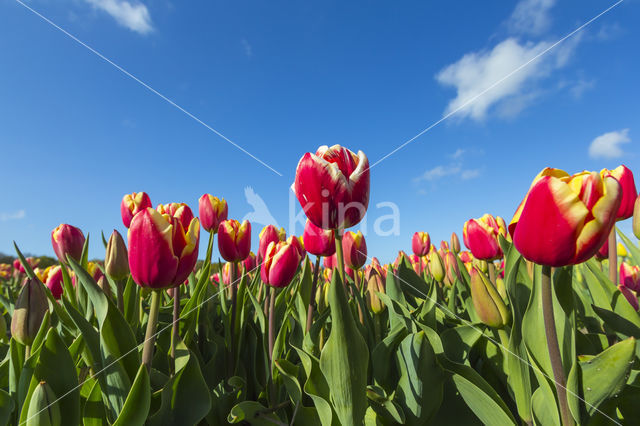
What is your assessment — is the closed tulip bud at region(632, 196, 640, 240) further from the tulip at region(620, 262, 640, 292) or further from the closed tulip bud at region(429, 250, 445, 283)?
the closed tulip bud at region(429, 250, 445, 283)

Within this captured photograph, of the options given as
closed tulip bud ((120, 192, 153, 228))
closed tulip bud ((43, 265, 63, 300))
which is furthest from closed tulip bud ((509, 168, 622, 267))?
closed tulip bud ((43, 265, 63, 300))

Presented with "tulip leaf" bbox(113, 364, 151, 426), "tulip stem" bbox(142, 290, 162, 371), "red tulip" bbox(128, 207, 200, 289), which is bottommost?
"tulip leaf" bbox(113, 364, 151, 426)

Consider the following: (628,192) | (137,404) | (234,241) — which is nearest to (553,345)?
(137,404)

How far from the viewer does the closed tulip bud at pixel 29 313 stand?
1121mm

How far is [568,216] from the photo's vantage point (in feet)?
2.41

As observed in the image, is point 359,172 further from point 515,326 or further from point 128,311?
point 128,311

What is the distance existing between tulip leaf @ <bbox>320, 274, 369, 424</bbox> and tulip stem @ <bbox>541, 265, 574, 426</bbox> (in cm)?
38

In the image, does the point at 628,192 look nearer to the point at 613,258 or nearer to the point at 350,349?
the point at 613,258

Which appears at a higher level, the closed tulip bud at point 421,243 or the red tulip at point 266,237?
the closed tulip bud at point 421,243

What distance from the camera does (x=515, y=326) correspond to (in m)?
0.98

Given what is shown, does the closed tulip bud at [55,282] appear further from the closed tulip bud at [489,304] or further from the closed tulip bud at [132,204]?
the closed tulip bud at [489,304]

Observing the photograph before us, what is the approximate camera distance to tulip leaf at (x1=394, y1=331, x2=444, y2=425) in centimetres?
99

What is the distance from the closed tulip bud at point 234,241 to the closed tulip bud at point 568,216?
1.28 m

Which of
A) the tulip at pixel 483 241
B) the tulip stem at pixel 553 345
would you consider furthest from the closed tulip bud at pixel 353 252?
the tulip stem at pixel 553 345
